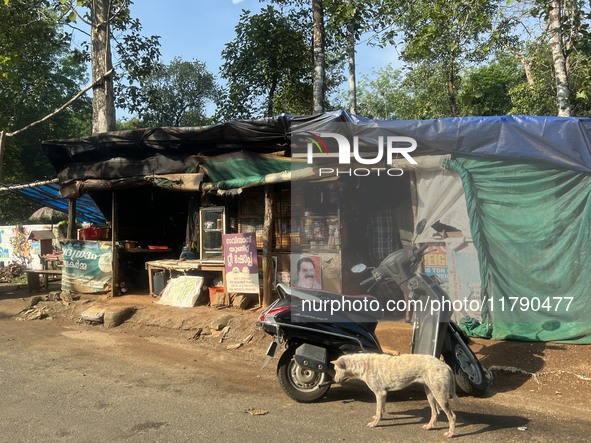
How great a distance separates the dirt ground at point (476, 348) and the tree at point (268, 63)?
9454mm

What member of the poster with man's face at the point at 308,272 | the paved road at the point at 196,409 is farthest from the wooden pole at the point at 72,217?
the poster with man's face at the point at 308,272

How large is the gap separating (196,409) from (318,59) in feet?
31.3

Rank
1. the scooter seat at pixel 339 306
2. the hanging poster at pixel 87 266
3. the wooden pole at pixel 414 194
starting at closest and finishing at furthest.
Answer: the scooter seat at pixel 339 306, the wooden pole at pixel 414 194, the hanging poster at pixel 87 266

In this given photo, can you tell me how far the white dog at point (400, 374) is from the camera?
12.7 ft

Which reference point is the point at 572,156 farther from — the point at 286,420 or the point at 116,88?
Answer: the point at 116,88

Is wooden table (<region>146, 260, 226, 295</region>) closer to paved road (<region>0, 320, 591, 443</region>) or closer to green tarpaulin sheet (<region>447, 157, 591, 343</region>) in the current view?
paved road (<region>0, 320, 591, 443</region>)

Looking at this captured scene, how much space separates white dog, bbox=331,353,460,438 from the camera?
3.87m

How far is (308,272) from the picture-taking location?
27.6 feet

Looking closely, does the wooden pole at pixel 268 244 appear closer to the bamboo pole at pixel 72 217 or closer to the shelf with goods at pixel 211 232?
the shelf with goods at pixel 211 232

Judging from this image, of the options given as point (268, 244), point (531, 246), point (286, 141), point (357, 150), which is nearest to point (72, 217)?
point (268, 244)

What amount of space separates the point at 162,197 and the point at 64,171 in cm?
291

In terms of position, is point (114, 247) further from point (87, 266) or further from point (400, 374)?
point (400, 374)

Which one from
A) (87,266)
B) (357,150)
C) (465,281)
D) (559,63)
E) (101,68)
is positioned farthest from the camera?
(101,68)

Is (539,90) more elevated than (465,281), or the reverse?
(539,90)
